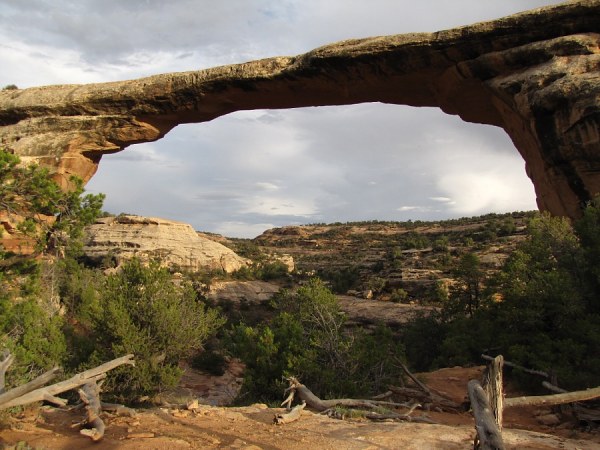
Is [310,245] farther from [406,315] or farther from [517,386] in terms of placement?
[517,386]

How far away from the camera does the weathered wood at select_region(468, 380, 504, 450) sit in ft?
9.70

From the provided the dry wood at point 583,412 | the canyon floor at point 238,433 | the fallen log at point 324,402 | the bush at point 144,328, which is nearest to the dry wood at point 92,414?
the canyon floor at point 238,433

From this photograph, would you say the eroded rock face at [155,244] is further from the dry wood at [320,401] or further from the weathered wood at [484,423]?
the weathered wood at [484,423]

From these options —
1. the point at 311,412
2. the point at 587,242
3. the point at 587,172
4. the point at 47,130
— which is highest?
the point at 47,130

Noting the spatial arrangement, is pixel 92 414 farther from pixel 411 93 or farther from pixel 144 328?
pixel 411 93

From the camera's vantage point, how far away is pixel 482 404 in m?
3.25

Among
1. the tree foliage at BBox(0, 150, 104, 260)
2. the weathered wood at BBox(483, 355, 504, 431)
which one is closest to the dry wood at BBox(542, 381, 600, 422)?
the weathered wood at BBox(483, 355, 504, 431)

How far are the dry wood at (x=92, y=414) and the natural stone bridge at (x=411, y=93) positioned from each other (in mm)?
8626

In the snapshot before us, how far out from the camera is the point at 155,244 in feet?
107

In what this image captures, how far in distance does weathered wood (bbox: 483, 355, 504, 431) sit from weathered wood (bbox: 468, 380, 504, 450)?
0.28ft

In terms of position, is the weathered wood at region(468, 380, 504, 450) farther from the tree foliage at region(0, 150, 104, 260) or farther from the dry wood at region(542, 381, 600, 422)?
the tree foliage at region(0, 150, 104, 260)

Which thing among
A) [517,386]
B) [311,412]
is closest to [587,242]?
[517,386]

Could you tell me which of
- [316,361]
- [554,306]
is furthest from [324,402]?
[554,306]

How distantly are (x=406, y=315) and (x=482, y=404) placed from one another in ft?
64.7
